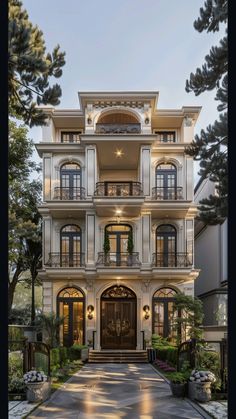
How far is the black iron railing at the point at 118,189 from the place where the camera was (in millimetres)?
21188

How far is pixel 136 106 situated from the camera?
2180 centimetres

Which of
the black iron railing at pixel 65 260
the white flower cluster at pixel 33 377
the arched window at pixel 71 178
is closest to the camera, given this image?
the white flower cluster at pixel 33 377

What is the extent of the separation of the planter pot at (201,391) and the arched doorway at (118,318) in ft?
37.9

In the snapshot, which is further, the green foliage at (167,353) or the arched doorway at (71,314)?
the arched doorway at (71,314)

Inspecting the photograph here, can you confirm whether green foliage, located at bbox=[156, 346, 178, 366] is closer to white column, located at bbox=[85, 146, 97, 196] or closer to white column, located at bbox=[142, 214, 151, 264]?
white column, located at bbox=[142, 214, 151, 264]

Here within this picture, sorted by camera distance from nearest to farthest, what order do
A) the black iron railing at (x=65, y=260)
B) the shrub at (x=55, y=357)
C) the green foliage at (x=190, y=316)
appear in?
the shrub at (x=55, y=357) < the green foliage at (x=190, y=316) < the black iron railing at (x=65, y=260)

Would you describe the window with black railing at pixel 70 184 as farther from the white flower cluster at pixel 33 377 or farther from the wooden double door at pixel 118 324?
the white flower cluster at pixel 33 377

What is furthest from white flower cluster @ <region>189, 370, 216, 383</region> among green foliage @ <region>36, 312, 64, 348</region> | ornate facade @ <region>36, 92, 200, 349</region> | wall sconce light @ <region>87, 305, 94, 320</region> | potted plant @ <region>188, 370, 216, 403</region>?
wall sconce light @ <region>87, 305, 94, 320</region>

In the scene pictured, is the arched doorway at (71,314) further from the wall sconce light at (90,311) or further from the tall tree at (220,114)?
the tall tree at (220,114)

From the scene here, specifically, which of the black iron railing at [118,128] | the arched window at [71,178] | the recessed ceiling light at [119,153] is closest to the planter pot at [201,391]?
the arched window at [71,178]

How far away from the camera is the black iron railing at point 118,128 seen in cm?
2145

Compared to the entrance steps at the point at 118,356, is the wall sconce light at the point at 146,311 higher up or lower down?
higher up

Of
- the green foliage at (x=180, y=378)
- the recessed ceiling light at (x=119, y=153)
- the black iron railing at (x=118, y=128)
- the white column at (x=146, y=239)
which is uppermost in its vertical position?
the black iron railing at (x=118, y=128)
